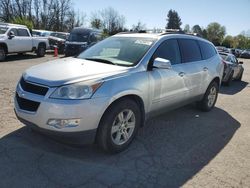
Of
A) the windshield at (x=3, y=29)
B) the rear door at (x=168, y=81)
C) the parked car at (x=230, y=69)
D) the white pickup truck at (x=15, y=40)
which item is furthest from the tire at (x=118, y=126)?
the windshield at (x=3, y=29)

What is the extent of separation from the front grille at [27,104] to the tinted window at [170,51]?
2125 mm

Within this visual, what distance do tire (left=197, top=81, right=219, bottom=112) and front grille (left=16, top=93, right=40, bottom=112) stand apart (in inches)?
166

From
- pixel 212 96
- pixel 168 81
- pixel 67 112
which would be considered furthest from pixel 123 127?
pixel 212 96

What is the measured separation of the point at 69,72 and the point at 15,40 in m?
13.1

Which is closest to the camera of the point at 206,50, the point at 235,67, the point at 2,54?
the point at 206,50

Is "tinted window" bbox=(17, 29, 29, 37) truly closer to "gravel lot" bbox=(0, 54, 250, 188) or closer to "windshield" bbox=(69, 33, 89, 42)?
"windshield" bbox=(69, 33, 89, 42)

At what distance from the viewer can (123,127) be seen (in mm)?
4246

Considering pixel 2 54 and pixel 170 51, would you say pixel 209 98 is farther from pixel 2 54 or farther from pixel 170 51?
pixel 2 54

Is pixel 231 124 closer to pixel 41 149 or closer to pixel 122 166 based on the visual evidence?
pixel 122 166

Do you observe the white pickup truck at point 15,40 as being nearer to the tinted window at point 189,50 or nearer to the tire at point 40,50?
the tire at point 40,50

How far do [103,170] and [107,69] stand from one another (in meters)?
1.43

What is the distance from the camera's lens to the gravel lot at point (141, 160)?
11.5ft

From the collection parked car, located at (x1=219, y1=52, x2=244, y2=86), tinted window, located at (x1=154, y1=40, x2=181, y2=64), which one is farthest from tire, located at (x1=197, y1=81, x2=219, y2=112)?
parked car, located at (x1=219, y1=52, x2=244, y2=86)

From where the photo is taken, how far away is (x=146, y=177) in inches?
143
